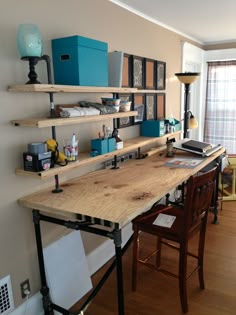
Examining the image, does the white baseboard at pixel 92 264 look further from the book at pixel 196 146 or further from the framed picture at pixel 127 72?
the framed picture at pixel 127 72

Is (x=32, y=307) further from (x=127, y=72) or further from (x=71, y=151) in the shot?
(x=127, y=72)

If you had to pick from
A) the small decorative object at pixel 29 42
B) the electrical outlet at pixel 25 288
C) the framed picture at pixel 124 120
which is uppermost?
the small decorative object at pixel 29 42

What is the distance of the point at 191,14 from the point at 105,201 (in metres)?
2.19

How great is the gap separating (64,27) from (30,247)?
1.42 metres

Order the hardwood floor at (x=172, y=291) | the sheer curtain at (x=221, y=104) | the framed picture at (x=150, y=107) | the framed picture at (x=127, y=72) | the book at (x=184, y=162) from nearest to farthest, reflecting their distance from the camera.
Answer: the hardwood floor at (x=172, y=291)
the book at (x=184, y=162)
the framed picture at (x=127, y=72)
the framed picture at (x=150, y=107)
the sheer curtain at (x=221, y=104)

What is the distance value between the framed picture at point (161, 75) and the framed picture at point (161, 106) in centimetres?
9

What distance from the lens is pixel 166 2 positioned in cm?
245

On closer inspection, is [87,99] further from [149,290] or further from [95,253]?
[149,290]

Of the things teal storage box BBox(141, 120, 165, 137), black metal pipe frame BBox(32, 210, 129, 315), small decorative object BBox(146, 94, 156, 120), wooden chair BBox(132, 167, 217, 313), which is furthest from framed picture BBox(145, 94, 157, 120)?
black metal pipe frame BBox(32, 210, 129, 315)

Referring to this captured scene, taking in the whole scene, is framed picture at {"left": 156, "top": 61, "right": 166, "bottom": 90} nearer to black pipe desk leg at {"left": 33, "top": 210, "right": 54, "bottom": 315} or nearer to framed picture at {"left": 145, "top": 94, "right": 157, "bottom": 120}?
framed picture at {"left": 145, "top": 94, "right": 157, "bottom": 120}

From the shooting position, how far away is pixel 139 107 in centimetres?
283

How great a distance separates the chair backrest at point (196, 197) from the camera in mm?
1755

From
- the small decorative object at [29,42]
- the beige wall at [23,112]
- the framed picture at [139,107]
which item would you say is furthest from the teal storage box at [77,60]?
the framed picture at [139,107]

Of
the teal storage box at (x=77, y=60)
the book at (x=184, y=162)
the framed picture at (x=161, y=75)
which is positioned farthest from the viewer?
the framed picture at (x=161, y=75)
